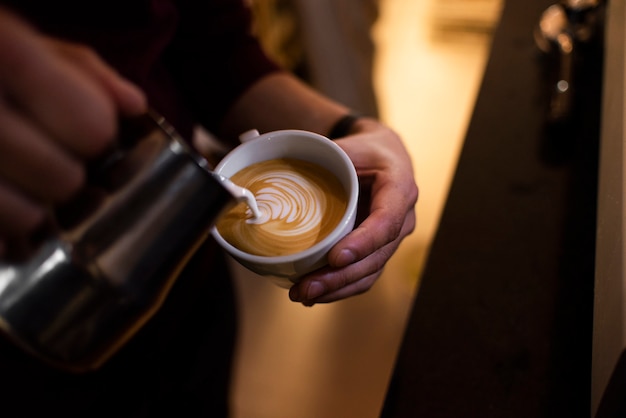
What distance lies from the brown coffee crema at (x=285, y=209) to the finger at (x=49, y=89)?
0.50 feet

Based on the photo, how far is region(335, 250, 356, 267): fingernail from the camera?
14.5 inches

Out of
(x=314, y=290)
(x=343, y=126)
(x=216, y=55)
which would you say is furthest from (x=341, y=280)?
(x=216, y=55)

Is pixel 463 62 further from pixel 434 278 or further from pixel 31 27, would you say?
pixel 31 27

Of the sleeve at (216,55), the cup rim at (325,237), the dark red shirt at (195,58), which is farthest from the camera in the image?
the sleeve at (216,55)

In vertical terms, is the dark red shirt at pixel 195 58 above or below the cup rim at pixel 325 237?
above

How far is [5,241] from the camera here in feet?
0.74

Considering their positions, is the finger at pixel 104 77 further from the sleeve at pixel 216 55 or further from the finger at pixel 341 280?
the sleeve at pixel 216 55

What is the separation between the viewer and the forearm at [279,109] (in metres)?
0.55

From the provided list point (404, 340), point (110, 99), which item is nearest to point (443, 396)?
point (404, 340)

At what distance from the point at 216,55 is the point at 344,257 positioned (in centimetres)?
36

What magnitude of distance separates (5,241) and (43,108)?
6 cm

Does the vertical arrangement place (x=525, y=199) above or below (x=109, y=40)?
below

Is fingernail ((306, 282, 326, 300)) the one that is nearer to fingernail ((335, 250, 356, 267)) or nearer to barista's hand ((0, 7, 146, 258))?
fingernail ((335, 250, 356, 267))

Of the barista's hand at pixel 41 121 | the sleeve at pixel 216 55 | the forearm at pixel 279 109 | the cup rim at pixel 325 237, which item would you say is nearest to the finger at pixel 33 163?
the barista's hand at pixel 41 121
